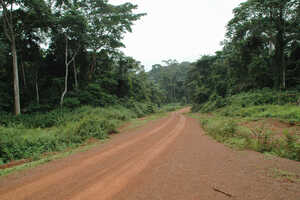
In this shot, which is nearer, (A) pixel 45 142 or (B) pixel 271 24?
(A) pixel 45 142

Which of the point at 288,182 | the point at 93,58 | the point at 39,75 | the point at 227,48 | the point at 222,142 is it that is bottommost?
the point at 222,142

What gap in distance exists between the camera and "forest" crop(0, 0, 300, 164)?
13.7 metres

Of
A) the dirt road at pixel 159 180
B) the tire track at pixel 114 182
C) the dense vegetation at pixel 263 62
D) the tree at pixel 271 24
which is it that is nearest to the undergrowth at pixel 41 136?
the dirt road at pixel 159 180

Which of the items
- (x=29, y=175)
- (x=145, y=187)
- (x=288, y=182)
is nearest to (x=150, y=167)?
(x=145, y=187)

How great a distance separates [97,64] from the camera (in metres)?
26.1

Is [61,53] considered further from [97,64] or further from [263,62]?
[263,62]

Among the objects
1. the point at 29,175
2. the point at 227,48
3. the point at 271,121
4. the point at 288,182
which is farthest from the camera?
the point at 227,48

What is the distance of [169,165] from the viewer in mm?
4074

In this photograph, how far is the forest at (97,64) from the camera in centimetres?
1373

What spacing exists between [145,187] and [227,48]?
35523 mm

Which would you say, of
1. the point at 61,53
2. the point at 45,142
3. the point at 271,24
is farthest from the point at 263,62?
the point at 61,53

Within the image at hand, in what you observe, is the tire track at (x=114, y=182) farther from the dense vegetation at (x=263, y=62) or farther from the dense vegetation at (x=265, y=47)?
the dense vegetation at (x=265, y=47)

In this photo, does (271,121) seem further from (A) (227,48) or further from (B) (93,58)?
(A) (227,48)

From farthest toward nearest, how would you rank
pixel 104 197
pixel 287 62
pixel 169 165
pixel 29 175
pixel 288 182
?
1. pixel 287 62
2. pixel 169 165
3. pixel 29 175
4. pixel 288 182
5. pixel 104 197
